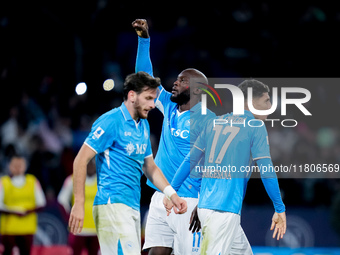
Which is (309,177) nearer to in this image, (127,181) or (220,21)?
(220,21)

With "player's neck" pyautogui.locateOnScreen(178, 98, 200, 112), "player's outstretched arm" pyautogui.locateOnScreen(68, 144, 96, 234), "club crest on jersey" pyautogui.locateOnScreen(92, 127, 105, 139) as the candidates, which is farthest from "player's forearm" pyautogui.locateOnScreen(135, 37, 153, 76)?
"player's outstretched arm" pyautogui.locateOnScreen(68, 144, 96, 234)

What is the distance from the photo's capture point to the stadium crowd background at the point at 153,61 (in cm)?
1155

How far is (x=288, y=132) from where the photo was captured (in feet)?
41.1

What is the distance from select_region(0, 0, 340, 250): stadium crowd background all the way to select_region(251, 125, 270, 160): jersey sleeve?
5.53 metres

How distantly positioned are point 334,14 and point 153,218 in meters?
10.1

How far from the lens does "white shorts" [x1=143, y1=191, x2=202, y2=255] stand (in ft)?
21.8

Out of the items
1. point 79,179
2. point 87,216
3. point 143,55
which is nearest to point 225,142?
point 79,179

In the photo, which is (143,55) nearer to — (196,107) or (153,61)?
(196,107)

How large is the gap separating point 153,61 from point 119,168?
26.9ft

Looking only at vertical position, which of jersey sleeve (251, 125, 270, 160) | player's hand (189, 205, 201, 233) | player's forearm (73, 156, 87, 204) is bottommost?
player's hand (189, 205, 201, 233)

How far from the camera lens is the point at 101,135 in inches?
201

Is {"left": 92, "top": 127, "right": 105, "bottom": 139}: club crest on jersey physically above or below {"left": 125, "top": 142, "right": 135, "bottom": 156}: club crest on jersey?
above

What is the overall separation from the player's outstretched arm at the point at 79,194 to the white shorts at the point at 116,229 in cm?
28

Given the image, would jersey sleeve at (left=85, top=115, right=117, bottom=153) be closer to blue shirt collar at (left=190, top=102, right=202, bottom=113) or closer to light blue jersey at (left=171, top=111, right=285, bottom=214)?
light blue jersey at (left=171, top=111, right=285, bottom=214)
